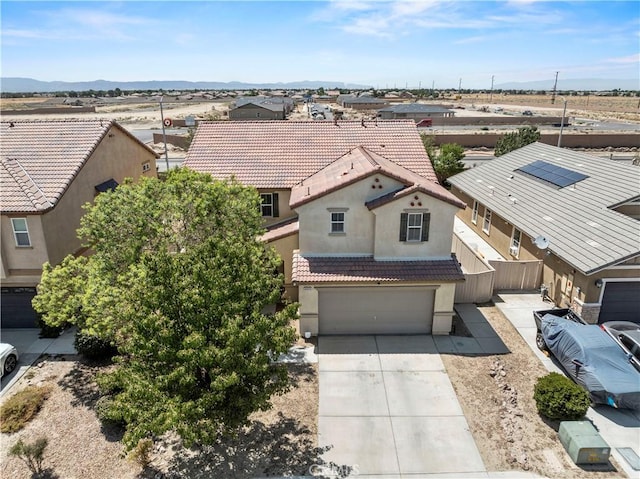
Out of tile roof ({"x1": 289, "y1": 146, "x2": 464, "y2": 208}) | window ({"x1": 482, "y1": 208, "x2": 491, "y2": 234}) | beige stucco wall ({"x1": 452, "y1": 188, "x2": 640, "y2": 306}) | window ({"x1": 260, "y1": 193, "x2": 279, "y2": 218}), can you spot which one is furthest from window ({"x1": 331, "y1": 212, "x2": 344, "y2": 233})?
window ({"x1": 482, "y1": 208, "x2": 491, "y2": 234})

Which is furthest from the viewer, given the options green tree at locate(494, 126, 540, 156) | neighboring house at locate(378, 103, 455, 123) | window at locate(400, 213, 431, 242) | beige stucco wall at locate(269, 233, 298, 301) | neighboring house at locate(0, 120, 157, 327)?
neighboring house at locate(378, 103, 455, 123)

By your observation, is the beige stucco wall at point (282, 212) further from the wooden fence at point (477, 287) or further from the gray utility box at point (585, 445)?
Answer: the gray utility box at point (585, 445)

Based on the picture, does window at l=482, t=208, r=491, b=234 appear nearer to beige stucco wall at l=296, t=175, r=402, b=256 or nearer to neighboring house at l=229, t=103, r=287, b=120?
beige stucco wall at l=296, t=175, r=402, b=256

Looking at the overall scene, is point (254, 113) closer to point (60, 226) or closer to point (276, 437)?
point (60, 226)

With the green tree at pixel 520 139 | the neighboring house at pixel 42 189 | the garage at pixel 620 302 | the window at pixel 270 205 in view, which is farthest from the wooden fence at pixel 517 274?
the green tree at pixel 520 139

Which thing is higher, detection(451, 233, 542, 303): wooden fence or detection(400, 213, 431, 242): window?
detection(400, 213, 431, 242): window
